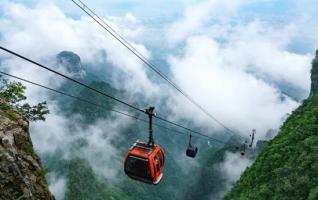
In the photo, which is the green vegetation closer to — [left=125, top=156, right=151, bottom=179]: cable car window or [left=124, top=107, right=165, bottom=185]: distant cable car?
[left=124, top=107, right=165, bottom=185]: distant cable car

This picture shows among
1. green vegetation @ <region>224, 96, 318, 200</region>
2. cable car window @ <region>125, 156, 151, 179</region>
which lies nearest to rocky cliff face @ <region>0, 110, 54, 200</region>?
cable car window @ <region>125, 156, 151, 179</region>

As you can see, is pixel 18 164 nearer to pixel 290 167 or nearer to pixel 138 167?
pixel 138 167

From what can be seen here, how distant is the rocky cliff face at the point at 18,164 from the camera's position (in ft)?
45.6

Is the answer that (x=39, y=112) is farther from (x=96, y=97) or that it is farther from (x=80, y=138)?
(x=96, y=97)

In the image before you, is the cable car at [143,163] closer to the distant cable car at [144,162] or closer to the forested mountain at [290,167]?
the distant cable car at [144,162]

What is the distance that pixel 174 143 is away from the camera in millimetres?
191250

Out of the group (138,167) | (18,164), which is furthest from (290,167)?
(18,164)

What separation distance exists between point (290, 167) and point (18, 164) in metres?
37.6

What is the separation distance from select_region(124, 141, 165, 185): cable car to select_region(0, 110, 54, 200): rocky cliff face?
374 centimetres

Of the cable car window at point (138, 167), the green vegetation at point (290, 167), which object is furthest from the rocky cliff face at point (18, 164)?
the green vegetation at point (290, 167)

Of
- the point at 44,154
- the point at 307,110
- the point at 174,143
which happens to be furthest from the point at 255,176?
the point at 174,143

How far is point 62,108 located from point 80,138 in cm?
4154

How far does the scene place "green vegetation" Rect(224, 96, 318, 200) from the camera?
42125mm

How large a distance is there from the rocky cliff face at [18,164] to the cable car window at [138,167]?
144 inches
